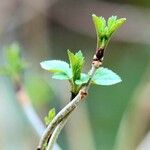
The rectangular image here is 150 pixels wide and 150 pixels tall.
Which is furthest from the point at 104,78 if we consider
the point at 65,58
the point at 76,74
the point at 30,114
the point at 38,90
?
the point at 65,58

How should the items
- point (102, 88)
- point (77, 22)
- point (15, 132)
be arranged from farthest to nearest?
point (77, 22) < point (102, 88) < point (15, 132)

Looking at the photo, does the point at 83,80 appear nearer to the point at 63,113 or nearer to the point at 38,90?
the point at 63,113

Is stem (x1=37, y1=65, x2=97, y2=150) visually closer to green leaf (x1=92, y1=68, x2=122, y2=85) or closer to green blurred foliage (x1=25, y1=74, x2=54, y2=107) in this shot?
green leaf (x1=92, y1=68, x2=122, y2=85)

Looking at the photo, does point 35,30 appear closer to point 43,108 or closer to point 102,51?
point 43,108

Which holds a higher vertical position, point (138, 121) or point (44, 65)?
point (44, 65)

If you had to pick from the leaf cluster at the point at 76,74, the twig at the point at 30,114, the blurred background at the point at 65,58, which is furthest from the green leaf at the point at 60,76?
the blurred background at the point at 65,58

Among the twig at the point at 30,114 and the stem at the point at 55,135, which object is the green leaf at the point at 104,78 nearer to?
the stem at the point at 55,135

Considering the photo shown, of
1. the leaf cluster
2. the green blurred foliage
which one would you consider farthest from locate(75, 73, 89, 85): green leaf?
the green blurred foliage

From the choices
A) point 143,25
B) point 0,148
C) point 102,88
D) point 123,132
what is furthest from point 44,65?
point 143,25
